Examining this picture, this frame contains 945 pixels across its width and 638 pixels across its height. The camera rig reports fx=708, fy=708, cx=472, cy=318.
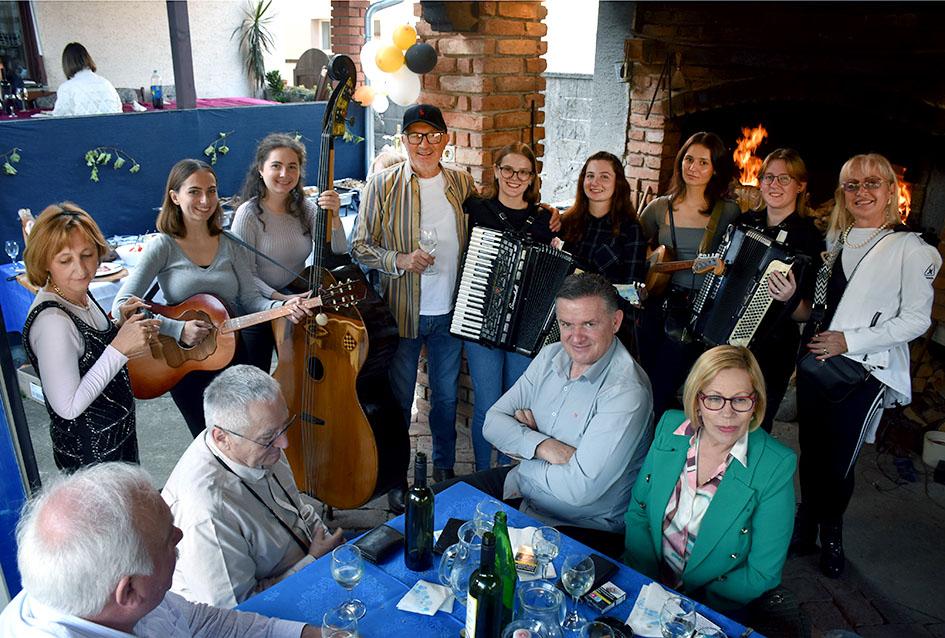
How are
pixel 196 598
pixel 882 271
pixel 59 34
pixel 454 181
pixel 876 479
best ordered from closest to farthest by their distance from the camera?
1. pixel 196 598
2. pixel 882 271
3. pixel 454 181
4. pixel 876 479
5. pixel 59 34

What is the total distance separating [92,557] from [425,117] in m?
2.45

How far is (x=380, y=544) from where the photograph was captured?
2143mm

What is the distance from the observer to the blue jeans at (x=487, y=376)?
361 centimetres

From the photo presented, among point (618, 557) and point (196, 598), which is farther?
point (618, 557)

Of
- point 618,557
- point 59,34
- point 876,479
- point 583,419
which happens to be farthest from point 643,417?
point 59,34

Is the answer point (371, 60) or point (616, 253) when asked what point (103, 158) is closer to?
point (371, 60)

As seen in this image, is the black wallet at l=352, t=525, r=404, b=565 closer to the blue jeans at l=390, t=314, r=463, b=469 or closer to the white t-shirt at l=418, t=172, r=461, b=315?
the blue jeans at l=390, t=314, r=463, b=469

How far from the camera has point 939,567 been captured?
340 cm

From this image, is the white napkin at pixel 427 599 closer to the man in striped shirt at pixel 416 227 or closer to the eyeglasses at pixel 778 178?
the man in striped shirt at pixel 416 227

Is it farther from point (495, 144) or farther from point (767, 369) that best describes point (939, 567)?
point (495, 144)

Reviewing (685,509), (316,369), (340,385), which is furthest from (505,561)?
(316,369)

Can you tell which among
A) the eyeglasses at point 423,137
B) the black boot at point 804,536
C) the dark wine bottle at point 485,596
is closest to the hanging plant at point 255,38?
the eyeglasses at point 423,137

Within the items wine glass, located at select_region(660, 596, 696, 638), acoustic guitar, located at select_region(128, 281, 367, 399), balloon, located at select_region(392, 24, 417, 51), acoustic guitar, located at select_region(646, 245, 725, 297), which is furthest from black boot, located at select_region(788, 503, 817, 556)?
balloon, located at select_region(392, 24, 417, 51)

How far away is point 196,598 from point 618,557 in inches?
55.2
